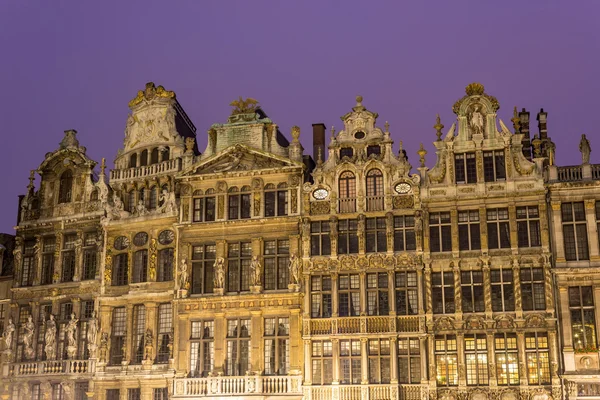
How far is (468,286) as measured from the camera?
1422 inches

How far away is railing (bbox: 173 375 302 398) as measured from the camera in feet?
120

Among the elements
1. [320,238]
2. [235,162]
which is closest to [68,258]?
[235,162]

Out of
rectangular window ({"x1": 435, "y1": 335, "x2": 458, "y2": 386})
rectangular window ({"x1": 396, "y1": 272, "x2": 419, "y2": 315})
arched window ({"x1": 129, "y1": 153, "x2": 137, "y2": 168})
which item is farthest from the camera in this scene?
arched window ({"x1": 129, "y1": 153, "x2": 137, "y2": 168})

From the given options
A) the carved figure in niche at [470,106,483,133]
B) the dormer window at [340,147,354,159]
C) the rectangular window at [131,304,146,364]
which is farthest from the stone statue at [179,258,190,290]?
the carved figure in niche at [470,106,483,133]

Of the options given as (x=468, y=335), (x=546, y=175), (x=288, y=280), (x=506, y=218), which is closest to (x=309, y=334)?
(x=288, y=280)

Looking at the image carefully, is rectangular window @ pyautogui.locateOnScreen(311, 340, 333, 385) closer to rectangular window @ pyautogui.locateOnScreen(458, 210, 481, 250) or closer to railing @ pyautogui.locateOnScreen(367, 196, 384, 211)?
railing @ pyautogui.locateOnScreen(367, 196, 384, 211)

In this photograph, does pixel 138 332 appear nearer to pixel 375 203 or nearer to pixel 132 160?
pixel 132 160

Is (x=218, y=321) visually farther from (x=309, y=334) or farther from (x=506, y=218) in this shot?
(x=506, y=218)

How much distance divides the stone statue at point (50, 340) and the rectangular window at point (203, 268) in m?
A: 7.54

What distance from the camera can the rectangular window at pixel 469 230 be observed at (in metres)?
36.5

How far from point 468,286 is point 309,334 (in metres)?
6.96

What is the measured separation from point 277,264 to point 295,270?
1.14 meters

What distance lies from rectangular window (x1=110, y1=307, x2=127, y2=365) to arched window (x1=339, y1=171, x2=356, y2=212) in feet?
37.9

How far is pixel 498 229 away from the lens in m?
36.3
